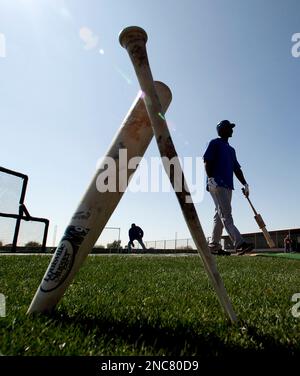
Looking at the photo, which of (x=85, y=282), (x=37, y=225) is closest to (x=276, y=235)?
(x=37, y=225)

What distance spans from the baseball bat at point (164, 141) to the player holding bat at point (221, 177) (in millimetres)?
5161

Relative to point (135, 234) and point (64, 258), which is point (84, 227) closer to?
point (64, 258)

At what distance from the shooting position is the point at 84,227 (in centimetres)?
195

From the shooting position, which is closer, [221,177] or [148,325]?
[148,325]

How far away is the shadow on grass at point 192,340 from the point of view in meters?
1.52

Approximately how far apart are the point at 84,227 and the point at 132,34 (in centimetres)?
116

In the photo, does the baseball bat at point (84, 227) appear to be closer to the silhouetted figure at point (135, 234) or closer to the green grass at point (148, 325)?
the green grass at point (148, 325)

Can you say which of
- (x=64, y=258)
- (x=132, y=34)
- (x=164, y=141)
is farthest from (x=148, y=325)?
(x=132, y=34)

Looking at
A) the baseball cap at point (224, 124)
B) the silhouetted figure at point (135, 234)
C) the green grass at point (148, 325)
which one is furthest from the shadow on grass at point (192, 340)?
the silhouetted figure at point (135, 234)

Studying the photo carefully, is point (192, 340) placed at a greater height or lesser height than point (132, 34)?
lesser

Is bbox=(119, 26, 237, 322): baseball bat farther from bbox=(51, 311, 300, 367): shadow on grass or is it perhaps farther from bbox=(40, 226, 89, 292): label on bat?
bbox=(40, 226, 89, 292): label on bat

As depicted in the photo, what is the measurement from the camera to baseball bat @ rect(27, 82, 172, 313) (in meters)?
1.95

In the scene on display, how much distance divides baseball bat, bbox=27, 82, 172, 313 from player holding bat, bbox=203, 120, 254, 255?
5230mm

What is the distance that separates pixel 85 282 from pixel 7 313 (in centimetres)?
180
